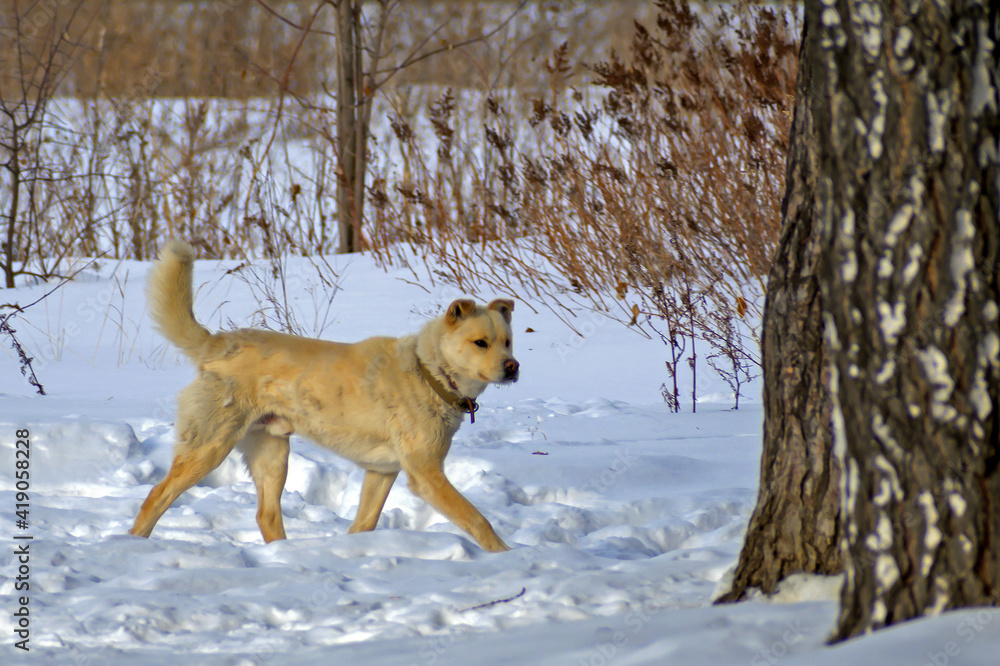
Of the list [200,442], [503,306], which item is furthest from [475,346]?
[200,442]

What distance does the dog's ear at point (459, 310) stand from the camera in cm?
414

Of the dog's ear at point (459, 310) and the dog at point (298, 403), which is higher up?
the dog's ear at point (459, 310)

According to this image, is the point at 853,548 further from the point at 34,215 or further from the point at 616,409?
the point at 34,215

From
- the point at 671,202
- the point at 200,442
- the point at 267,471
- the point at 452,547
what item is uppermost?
the point at 671,202

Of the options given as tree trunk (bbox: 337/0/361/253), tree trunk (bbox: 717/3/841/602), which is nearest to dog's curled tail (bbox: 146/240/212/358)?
tree trunk (bbox: 717/3/841/602)

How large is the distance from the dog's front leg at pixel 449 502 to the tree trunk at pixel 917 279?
1.86m

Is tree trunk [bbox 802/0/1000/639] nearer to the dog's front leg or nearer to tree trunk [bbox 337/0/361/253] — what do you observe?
the dog's front leg

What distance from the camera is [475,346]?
412 cm

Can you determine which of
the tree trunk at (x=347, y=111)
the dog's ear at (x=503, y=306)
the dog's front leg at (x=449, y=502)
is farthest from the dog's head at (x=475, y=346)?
the tree trunk at (x=347, y=111)

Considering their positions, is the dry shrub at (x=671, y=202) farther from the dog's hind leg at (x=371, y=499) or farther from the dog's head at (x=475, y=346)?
the dog's hind leg at (x=371, y=499)

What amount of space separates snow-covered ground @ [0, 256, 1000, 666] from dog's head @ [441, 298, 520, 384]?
0.58 meters

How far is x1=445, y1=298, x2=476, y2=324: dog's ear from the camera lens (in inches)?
163

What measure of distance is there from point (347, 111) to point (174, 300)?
610cm

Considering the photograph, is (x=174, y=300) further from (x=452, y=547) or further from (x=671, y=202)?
(x=671, y=202)
